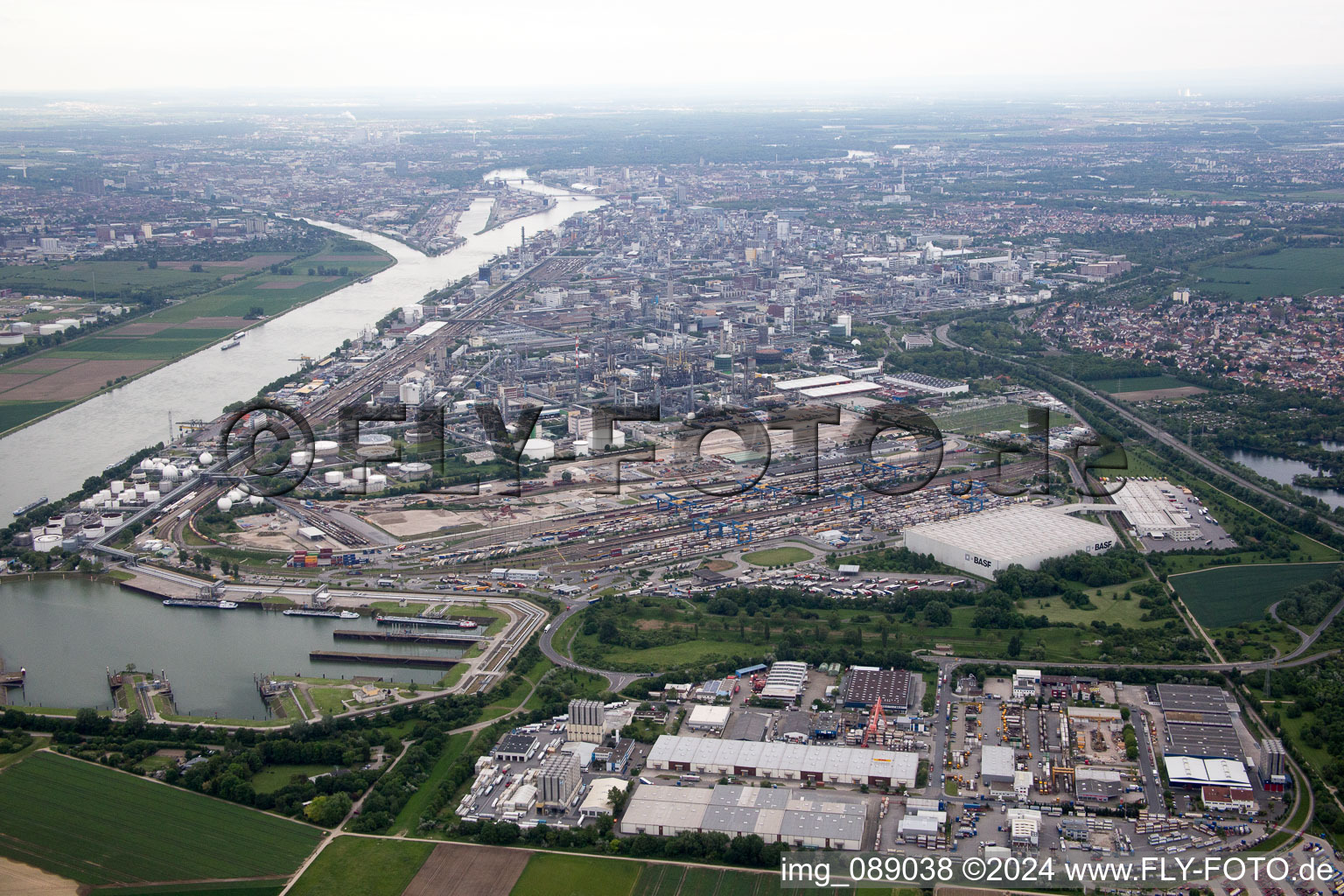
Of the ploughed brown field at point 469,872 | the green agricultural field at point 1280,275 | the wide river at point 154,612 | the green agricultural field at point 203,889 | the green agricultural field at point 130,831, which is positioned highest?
the green agricultural field at point 1280,275

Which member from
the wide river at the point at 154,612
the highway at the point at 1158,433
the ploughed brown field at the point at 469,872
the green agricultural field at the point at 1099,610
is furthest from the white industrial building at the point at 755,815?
the highway at the point at 1158,433

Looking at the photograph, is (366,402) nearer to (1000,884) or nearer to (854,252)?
(1000,884)

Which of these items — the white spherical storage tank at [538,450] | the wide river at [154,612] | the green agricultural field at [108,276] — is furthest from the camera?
the green agricultural field at [108,276]

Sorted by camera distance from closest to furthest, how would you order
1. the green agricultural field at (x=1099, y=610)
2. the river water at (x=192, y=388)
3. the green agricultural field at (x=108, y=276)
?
1. the green agricultural field at (x=1099, y=610)
2. the river water at (x=192, y=388)
3. the green agricultural field at (x=108, y=276)

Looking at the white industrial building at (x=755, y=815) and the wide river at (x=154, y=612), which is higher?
the wide river at (x=154, y=612)

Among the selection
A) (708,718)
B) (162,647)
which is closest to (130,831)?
(162,647)

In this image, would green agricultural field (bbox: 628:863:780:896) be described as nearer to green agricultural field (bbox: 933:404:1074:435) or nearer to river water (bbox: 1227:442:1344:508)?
river water (bbox: 1227:442:1344:508)

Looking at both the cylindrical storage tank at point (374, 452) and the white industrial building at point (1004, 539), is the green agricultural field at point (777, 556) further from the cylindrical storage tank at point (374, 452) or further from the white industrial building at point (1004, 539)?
the cylindrical storage tank at point (374, 452)

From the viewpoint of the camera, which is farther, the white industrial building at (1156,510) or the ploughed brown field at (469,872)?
the white industrial building at (1156,510)
